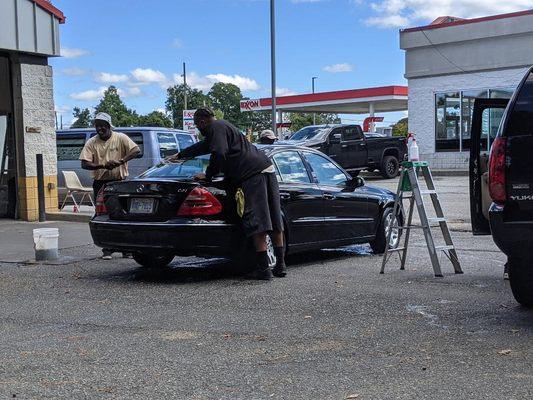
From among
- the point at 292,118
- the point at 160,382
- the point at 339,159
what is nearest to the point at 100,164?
the point at 160,382

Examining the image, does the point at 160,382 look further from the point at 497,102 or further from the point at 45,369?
the point at 497,102

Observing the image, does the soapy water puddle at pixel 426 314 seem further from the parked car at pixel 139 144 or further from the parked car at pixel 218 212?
the parked car at pixel 139 144

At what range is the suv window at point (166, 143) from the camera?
52.9 ft

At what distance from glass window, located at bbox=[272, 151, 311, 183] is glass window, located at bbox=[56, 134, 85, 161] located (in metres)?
9.47

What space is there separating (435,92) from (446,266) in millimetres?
21347

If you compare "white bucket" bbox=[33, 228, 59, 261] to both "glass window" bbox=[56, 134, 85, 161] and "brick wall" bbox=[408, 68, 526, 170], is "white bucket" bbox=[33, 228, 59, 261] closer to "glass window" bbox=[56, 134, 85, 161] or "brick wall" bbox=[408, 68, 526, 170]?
"glass window" bbox=[56, 134, 85, 161]

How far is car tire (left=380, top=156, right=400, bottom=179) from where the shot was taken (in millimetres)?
24578

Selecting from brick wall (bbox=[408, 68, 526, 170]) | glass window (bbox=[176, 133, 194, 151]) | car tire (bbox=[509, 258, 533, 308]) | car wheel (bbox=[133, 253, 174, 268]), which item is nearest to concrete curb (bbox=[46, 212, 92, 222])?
glass window (bbox=[176, 133, 194, 151])

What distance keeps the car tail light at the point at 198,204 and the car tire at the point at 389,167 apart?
17474 millimetres

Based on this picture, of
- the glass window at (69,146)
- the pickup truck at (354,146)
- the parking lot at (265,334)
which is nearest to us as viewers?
the parking lot at (265,334)

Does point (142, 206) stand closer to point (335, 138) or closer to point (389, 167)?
point (335, 138)

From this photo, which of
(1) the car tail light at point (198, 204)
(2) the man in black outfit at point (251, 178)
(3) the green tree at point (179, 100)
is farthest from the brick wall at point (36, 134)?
(3) the green tree at point (179, 100)

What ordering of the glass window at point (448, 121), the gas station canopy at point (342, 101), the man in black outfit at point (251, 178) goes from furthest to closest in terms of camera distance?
the gas station canopy at point (342, 101) → the glass window at point (448, 121) → the man in black outfit at point (251, 178)

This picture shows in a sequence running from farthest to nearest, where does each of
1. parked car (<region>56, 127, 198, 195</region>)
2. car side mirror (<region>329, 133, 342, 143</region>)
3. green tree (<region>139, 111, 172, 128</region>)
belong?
green tree (<region>139, 111, 172, 128</region>), car side mirror (<region>329, 133, 342, 143</region>), parked car (<region>56, 127, 198, 195</region>)
